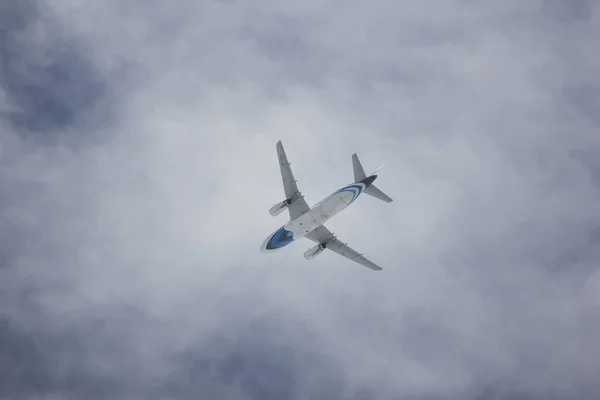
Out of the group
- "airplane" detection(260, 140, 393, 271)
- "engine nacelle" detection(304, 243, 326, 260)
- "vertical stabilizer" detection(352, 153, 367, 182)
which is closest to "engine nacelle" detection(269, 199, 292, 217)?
"airplane" detection(260, 140, 393, 271)

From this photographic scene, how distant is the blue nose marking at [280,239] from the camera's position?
97.1 metres

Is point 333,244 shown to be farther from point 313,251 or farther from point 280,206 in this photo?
point 280,206

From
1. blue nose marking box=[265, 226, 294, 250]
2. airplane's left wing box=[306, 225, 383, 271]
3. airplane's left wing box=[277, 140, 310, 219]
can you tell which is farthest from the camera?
airplane's left wing box=[306, 225, 383, 271]

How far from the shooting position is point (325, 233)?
339 feet

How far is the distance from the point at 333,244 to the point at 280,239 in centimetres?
1036

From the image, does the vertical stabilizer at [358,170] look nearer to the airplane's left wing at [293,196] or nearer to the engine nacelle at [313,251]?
the airplane's left wing at [293,196]

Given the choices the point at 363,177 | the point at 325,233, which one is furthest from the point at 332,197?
the point at 325,233

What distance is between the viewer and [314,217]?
3684 inches

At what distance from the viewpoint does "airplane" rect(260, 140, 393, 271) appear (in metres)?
90.7

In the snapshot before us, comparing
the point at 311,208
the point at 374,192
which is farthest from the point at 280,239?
the point at 374,192

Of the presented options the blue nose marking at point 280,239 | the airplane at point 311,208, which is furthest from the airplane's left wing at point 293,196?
the blue nose marking at point 280,239

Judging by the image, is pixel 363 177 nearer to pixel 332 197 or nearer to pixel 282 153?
pixel 332 197

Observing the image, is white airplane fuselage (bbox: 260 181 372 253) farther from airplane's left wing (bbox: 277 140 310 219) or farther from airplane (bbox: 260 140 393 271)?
airplane's left wing (bbox: 277 140 310 219)

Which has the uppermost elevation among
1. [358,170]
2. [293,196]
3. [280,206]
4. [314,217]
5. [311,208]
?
[293,196]
